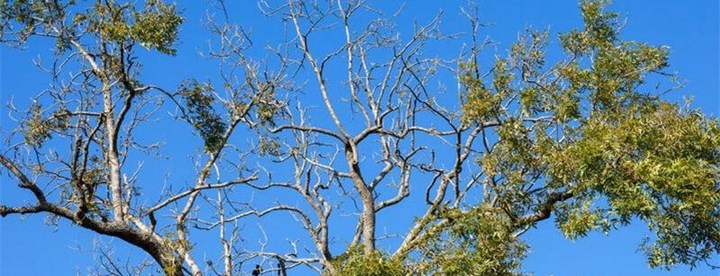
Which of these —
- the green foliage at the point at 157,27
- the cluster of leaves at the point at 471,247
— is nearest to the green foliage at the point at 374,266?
the cluster of leaves at the point at 471,247

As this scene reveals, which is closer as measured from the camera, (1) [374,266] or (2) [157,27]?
(1) [374,266]

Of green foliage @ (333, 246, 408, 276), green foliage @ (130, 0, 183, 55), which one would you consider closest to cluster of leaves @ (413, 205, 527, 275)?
green foliage @ (333, 246, 408, 276)

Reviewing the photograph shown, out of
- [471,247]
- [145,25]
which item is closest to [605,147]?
[471,247]

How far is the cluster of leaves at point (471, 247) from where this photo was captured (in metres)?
8.66

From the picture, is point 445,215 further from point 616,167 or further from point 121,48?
point 121,48

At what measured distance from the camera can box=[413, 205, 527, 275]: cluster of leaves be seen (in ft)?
28.4

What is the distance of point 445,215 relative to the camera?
9305 mm

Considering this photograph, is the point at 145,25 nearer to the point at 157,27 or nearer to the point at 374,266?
the point at 157,27

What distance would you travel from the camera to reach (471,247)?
348 inches

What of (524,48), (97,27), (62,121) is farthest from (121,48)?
(524,48)

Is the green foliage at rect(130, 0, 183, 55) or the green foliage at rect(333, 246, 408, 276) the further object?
the green foliage at rect(130, 0, 183, 55)

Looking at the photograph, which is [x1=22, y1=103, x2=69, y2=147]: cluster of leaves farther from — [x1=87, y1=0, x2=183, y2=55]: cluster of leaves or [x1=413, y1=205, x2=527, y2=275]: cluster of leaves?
[x1=413, y1=205, x2=527, y2=275]: cluster of leaves

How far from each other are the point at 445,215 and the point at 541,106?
55.4 inches

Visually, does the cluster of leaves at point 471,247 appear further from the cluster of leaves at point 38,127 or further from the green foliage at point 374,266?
the cluster of leaves at point 38,127
